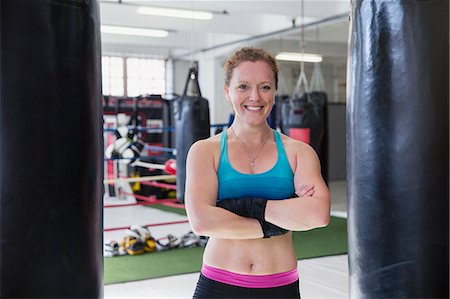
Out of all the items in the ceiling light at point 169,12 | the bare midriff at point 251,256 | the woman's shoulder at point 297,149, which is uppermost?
the ceiling light at point 169,12

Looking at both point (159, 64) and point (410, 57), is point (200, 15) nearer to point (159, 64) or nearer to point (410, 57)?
point (159, 64)

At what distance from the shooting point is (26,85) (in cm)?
135

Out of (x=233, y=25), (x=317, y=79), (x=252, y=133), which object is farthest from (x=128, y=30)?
(x=252, y=133)

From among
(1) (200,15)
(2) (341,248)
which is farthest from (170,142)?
(2) (341,248)

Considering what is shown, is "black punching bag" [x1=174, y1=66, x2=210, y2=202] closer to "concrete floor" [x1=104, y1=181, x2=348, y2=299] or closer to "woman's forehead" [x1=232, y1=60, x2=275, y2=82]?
"concrete floor" [x1=104, y1=181, x2=348, y2=299]

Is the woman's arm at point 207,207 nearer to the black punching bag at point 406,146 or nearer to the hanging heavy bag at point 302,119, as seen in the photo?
the black punching bag at point 406,146

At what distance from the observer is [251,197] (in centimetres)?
169

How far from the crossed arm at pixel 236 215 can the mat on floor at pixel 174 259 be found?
9.38 feet

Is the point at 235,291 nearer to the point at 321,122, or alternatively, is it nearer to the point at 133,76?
the point at 321,122

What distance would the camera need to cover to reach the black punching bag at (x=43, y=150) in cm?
134

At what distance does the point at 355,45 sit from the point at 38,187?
93cm

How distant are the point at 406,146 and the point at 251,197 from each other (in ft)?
1.57

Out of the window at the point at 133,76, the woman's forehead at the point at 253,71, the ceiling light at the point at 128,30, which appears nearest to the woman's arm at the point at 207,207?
the woman's forehead at the point at 253,71

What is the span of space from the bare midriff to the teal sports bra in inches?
5.7
